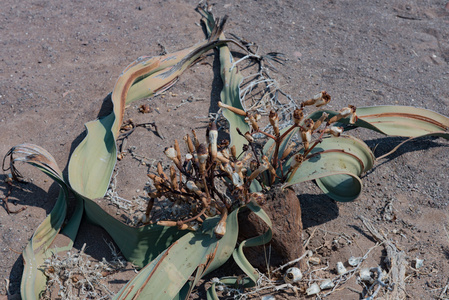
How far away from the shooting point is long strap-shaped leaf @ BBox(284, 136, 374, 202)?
1.51 meters

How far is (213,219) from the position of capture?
4.88ft

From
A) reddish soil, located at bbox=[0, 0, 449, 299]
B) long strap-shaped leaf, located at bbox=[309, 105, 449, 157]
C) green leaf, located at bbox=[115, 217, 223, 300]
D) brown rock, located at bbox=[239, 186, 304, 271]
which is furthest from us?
long strap-shaped leaf, located at bbox=[309, 105, 449, 157]

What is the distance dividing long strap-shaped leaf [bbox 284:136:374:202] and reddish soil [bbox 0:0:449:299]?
14 cm

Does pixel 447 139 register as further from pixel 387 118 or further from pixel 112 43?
pixel 112 43

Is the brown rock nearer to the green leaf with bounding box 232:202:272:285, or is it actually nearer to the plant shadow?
the green leaf with bounding box 232:202:272:285

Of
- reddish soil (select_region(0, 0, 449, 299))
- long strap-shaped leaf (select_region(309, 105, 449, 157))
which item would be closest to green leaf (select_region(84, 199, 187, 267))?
reddish soil (select_region(0, 0, 449, 299))

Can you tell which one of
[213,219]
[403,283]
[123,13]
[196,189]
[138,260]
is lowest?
[403,283]

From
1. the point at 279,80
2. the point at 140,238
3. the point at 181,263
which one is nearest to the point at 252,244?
the point at 181,263

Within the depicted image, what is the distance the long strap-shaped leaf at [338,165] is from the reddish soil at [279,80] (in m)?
0.14

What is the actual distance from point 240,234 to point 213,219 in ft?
0.41

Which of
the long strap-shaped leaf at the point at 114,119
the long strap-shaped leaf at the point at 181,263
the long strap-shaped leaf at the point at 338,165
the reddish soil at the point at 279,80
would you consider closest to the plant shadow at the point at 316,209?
the reddish soil at the point at 279,80

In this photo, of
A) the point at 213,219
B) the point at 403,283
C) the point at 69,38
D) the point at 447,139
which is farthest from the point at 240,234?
the point at 69,38

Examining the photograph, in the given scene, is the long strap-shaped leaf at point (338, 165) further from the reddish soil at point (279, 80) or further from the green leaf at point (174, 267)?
the green leaf at point (174, 267)

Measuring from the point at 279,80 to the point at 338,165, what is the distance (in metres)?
0.93
